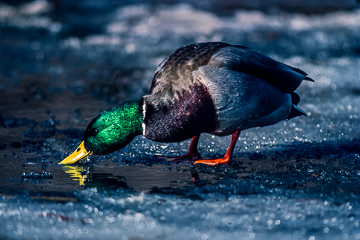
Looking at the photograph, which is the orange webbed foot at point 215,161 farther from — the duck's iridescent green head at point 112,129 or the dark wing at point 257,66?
the dark wing at point 257,66

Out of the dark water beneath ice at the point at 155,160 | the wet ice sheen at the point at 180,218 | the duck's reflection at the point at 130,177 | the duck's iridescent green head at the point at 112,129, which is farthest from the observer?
the duck's iridescent green head at the point at 112,129

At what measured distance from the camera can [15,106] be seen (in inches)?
221

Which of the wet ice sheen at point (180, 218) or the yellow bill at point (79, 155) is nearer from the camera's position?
the wet ice sheen at point (180, 218)

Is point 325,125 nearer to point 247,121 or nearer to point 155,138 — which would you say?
point 247,121

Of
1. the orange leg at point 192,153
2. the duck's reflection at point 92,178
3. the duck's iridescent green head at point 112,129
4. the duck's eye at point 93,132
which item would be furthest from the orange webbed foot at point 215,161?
the duck's eye at point 93,132

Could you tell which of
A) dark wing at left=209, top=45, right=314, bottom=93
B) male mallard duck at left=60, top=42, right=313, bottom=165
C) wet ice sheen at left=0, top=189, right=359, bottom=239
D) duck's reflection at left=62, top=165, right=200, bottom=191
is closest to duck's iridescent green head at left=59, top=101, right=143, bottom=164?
male mallard duck at left=60, top=42, right=313, bottom=165

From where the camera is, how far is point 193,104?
12.0 ft

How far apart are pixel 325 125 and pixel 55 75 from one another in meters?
3.60

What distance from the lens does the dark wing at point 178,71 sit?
12.2ft

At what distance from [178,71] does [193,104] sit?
265 millimetres

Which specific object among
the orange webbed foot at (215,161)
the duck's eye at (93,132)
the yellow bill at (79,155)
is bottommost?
the orange webbed foot at (215,161)

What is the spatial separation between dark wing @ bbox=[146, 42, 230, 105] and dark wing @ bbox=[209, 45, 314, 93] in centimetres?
8

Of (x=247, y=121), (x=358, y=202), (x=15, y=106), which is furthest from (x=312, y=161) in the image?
(x=15, y=106)

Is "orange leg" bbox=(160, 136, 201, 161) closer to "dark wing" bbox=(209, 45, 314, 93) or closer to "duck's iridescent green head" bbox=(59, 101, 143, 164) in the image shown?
"duck's iridescent green head" bbox=(59, 101, 143, 164)
